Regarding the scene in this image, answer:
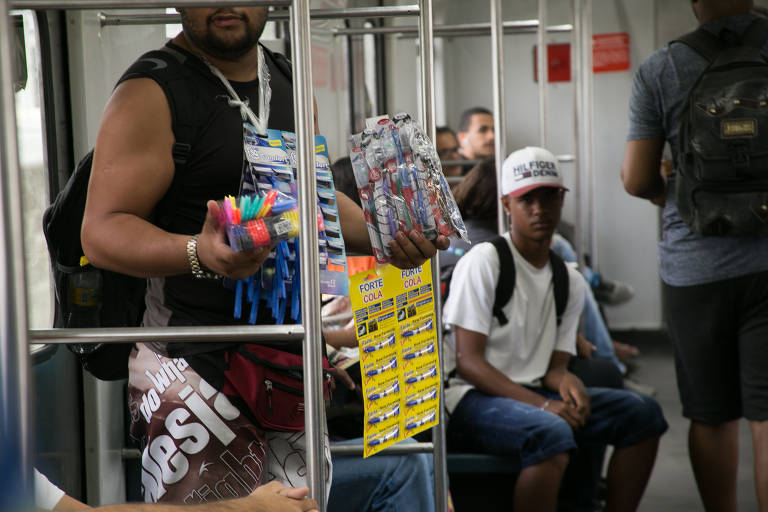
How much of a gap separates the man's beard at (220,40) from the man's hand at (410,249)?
1.41 feet

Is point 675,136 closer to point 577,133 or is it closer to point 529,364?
point 529,364

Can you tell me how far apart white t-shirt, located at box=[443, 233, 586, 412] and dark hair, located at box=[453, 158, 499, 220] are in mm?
747

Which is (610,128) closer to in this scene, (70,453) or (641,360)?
(641,360)

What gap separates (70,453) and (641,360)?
537cm

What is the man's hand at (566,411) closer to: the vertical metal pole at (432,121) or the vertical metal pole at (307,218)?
the vertical metal pole at (432,121)

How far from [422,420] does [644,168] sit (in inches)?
51.5

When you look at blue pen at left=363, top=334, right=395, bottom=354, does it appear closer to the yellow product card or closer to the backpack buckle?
the yellow product card

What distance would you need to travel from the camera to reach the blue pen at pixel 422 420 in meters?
1.81

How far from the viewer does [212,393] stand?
5.40 ft

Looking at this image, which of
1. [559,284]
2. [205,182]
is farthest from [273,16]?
[559,284]

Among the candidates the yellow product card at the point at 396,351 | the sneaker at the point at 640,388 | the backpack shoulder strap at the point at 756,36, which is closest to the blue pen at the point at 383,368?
the yellow product card at the point at 396,351

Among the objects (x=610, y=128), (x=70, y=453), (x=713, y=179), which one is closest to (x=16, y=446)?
(x=70, y=453)

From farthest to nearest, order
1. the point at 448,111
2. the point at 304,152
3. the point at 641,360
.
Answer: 1. the point at 448,111
2. the point at 641,360
3. the point at 304,152

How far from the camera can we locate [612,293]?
6.80 metres
